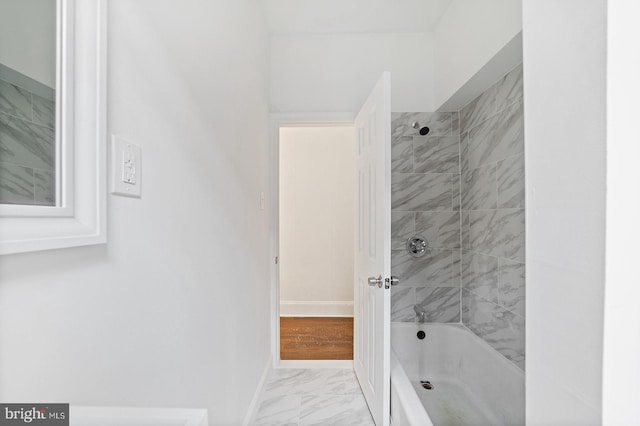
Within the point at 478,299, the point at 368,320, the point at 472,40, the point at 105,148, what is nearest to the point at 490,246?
the point at 478,299

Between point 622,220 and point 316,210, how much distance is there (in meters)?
3.49

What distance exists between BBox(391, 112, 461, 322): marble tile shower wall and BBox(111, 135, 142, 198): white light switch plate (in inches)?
82.5

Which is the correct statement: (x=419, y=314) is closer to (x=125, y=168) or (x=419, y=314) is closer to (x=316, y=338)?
(x=316, y=338)

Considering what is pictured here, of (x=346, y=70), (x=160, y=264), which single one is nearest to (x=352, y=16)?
(x=346, y=70)

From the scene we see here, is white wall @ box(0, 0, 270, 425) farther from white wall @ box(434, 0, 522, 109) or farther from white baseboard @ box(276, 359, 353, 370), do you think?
white wall @ box(434, 0, 522, 109)

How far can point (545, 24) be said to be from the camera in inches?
22.1

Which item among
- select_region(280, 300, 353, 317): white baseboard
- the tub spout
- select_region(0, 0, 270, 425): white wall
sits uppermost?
select_region(0, 0, 270, 425): white wall

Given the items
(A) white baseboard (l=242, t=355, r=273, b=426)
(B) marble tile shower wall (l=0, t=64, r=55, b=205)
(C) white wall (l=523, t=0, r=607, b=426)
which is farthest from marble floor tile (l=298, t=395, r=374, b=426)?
(B) marble tile shower wall (l=0, t=64, r=55, b=205)

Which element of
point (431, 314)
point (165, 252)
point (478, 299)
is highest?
point (165, 252)

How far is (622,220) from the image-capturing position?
44cm

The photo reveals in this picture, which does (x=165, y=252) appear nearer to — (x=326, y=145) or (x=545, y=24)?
(x=545, y=24)

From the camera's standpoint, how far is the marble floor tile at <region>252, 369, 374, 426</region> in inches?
74.9

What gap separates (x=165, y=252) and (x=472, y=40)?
2.07 metres

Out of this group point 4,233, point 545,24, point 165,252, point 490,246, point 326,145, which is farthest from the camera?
point 326,145
